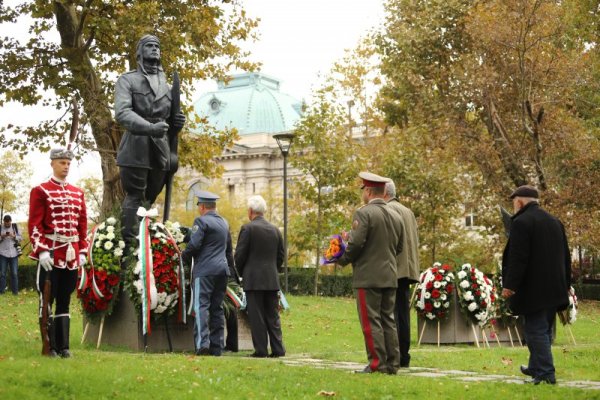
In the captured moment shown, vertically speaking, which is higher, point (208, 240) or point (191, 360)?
point (208, 240)

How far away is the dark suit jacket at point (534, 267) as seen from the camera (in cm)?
1028

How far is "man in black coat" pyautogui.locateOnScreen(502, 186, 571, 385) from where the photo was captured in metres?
10.3

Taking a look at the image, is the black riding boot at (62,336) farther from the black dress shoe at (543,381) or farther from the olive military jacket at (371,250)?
the black dress shoe at (543,381)

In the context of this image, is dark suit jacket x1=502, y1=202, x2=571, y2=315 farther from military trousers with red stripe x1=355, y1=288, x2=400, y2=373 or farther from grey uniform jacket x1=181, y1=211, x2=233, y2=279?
grey uniform jacket x1=181, y1=211, x2=233, y2=279

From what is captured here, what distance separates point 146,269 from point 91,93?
1529cm

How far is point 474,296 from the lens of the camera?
17.6m

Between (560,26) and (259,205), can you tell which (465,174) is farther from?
(259,205)

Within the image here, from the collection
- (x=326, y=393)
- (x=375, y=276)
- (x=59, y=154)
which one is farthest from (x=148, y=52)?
(x=326, y=393)

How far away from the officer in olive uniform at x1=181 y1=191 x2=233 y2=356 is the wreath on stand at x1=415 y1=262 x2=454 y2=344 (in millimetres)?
5193

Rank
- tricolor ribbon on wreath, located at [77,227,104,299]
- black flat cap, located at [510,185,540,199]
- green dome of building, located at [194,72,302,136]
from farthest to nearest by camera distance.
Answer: green dome of building, located at [194,72,302,136], tricolor ribbon on wreath, located at [77,227,104,299], black flat cap, located at [510,185,540,199]

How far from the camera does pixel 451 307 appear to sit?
17828 mm

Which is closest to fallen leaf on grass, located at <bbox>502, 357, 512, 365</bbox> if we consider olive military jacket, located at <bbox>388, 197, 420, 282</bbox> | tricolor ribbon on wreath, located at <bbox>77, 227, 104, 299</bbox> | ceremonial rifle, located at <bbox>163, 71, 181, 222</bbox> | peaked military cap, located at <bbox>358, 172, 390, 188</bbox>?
A: olive military jacket, located at <bbox>388, 197, 420, 282</bbox>

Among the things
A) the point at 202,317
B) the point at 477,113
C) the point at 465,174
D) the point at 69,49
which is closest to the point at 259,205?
the point at 202,317

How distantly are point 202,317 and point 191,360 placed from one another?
1.95m
